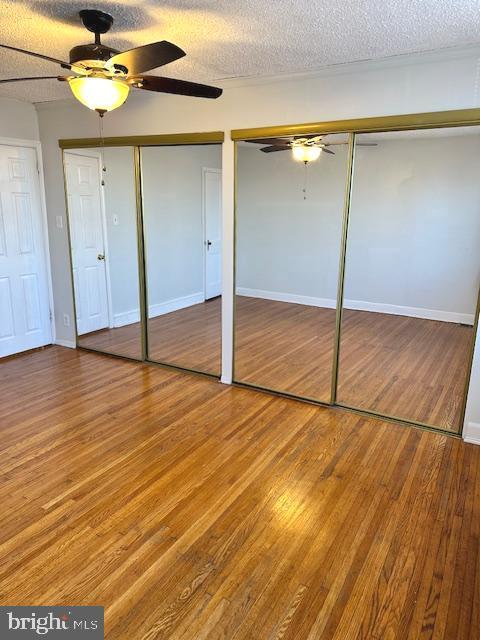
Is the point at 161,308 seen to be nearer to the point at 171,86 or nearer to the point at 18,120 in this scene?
the point at 18,120

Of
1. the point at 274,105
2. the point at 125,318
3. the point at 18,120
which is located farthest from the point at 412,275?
the point at 18,120

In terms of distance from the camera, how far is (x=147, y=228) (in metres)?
4.46

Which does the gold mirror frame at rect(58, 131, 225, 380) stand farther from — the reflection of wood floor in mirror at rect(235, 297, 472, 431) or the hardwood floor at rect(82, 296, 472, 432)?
the reflection of wood floor in mirror at rect(235, 297, 472, 431)

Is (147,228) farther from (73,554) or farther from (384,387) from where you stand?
(73,554)

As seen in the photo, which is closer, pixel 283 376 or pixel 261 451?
pixel 261 451

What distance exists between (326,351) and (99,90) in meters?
3.08

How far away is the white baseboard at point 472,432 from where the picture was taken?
121 inches

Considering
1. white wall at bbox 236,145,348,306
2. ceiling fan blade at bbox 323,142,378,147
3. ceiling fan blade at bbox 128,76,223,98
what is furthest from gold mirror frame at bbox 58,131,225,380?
ceiling fan blade at bbox 128,76,223,98

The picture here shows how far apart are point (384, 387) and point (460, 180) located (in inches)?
72.3

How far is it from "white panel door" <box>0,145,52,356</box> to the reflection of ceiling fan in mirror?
254cm

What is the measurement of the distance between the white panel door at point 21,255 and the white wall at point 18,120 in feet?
0.45

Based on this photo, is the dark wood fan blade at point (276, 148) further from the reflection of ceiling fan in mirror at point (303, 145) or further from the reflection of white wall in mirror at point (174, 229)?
the reflection of white wall in mirror at point (174, 229)

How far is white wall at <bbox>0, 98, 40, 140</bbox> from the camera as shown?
4.26m

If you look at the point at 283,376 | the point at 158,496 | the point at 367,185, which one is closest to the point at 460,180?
the point at 367,185
